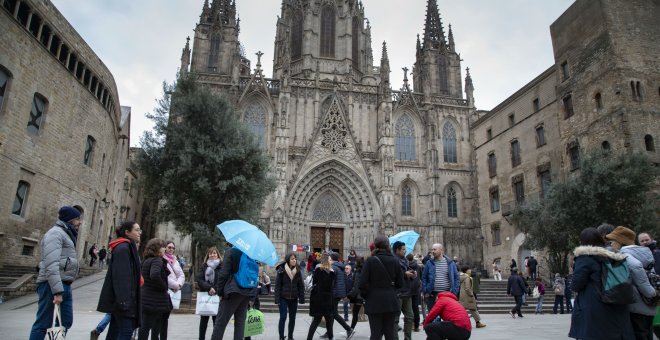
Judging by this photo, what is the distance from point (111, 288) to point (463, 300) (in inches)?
345

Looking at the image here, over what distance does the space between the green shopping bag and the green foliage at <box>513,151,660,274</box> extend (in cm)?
1823

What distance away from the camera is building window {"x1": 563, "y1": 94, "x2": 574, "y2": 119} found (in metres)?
26.0

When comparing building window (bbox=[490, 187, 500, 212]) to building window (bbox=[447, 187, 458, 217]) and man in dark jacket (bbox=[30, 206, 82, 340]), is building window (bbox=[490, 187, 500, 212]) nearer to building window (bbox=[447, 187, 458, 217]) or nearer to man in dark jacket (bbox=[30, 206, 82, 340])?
building window (bbox=[447, 187, 458, 217])

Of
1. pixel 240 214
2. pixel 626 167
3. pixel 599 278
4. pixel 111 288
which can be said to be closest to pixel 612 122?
pixel 626 167

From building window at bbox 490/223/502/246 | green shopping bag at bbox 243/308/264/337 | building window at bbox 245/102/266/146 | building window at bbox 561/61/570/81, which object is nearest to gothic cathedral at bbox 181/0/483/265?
building window at bbox 245/102/266/146

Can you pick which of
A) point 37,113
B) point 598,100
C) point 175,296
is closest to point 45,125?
point 37,113

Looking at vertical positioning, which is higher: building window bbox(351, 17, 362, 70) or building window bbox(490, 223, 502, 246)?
building window bbox(351, 17, 362, 70)

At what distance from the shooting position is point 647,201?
19.4 m

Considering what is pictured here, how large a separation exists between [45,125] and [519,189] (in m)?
28.8

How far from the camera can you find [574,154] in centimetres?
2552

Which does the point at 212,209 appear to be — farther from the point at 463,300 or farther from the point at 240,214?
the point at 463,300

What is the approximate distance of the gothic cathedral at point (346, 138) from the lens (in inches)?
1326

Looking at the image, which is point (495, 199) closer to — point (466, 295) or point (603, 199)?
point (603, 199)

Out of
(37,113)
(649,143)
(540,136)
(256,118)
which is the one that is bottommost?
(37,113)
